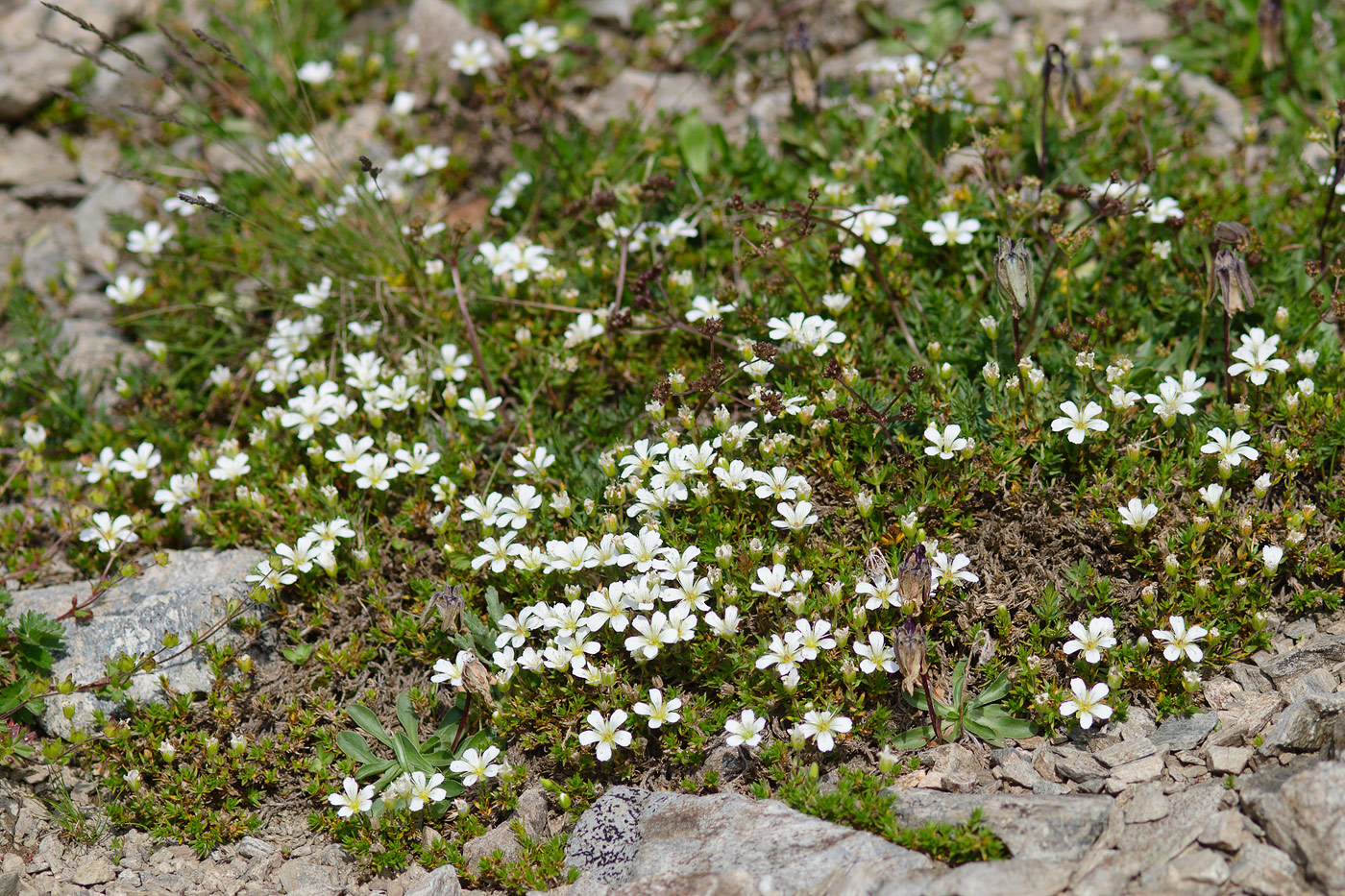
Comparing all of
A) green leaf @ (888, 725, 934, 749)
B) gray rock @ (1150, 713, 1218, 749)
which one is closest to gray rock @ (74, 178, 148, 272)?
green leaf @ (888, 725, 934, 749)

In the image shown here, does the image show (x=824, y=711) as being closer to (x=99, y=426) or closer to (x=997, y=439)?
(x=997, y=439)

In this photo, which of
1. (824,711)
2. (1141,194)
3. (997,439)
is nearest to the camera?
(824,711)

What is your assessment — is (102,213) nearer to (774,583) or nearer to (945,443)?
(774,583)

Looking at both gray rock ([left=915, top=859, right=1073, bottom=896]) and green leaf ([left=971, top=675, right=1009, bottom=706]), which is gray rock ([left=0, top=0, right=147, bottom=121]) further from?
gray rock ([left=915, top=859, right=1073, bottom=896])

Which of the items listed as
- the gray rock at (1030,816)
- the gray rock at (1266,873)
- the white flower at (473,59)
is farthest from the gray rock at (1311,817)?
the white flower at (473,59)

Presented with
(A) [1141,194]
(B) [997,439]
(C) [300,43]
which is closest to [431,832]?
(B) [997,439]

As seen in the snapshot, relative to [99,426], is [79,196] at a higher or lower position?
higher
